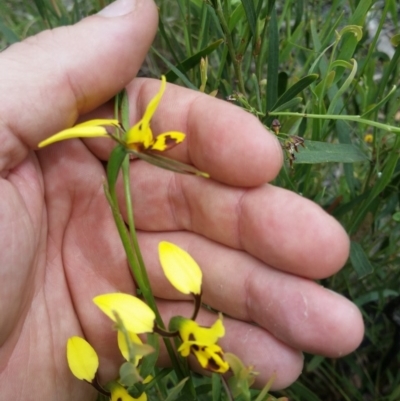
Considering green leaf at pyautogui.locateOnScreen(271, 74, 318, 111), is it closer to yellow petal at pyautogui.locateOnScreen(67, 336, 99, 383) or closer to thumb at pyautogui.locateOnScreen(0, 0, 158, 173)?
thumb at pyautogui.locateOnScreen(0, 0, 158, 173)

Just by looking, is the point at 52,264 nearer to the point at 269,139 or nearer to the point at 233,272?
the point at 233,272

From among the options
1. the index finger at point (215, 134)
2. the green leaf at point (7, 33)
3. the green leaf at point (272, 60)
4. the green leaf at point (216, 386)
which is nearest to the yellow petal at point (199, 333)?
the green leaf at point (216, 386)

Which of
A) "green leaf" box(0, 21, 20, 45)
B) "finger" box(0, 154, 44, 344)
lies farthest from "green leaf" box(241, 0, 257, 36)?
"green leaf" box(0, 21, 20, 45)

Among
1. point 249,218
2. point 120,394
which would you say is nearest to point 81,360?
point 120,394

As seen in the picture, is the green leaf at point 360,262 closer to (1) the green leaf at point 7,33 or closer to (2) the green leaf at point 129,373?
(2) the green leaf at point 129,373

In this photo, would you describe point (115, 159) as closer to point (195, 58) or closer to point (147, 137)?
point (147, 137)

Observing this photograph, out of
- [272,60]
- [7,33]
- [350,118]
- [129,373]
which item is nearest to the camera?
[129,373]

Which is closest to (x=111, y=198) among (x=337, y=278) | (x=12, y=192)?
(x=12, y=192)

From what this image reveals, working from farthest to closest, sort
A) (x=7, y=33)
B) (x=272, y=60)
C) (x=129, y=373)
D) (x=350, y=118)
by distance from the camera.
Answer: (x=7, y=33), (x=272, y=60), (x=350, y=118), (x=129, y=373)
